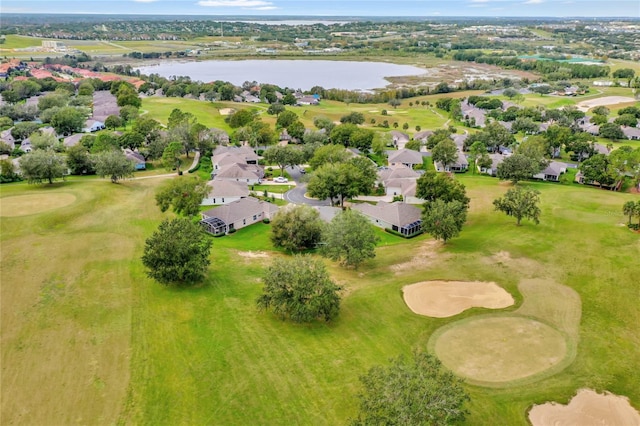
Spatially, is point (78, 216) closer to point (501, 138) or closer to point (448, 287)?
point (448, 287)

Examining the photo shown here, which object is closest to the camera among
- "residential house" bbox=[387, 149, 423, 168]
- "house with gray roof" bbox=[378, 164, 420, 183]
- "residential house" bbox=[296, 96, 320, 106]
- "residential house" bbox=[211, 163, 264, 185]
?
"house with gray roof" bbox=[378, 164, 420, 183]

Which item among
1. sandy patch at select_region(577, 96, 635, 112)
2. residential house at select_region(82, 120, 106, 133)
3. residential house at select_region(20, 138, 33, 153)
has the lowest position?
residential house at select_region(20, 138, 33, 153)

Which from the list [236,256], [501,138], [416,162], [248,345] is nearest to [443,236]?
[236,256]

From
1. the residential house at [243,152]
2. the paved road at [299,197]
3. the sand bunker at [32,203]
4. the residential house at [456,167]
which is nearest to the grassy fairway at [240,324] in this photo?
the sand bunker at [32,203]

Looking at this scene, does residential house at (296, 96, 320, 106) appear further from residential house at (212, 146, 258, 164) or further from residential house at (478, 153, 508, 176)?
residential house at (478, 153, 508, 176)

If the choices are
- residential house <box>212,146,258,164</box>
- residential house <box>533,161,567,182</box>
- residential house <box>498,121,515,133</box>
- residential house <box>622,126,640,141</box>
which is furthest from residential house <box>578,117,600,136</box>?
residential house <box>212,146,258,164</box>

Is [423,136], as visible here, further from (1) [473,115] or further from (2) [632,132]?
(2) [632,132]

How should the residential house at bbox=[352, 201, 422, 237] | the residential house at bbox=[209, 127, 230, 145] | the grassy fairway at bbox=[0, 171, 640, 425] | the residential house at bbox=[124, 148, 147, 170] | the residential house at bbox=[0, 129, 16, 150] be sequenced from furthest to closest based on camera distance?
the residential house at bbox=[209, 127, 230, 145], the residential house at bbox=[0, 129, 16, 150], the residential house at bbox=[124, 148, 147, 170], the residential house at bbox=[352, 201, 422, 237], the grassy fairway at bbox=[0, 171, 640, 425]
